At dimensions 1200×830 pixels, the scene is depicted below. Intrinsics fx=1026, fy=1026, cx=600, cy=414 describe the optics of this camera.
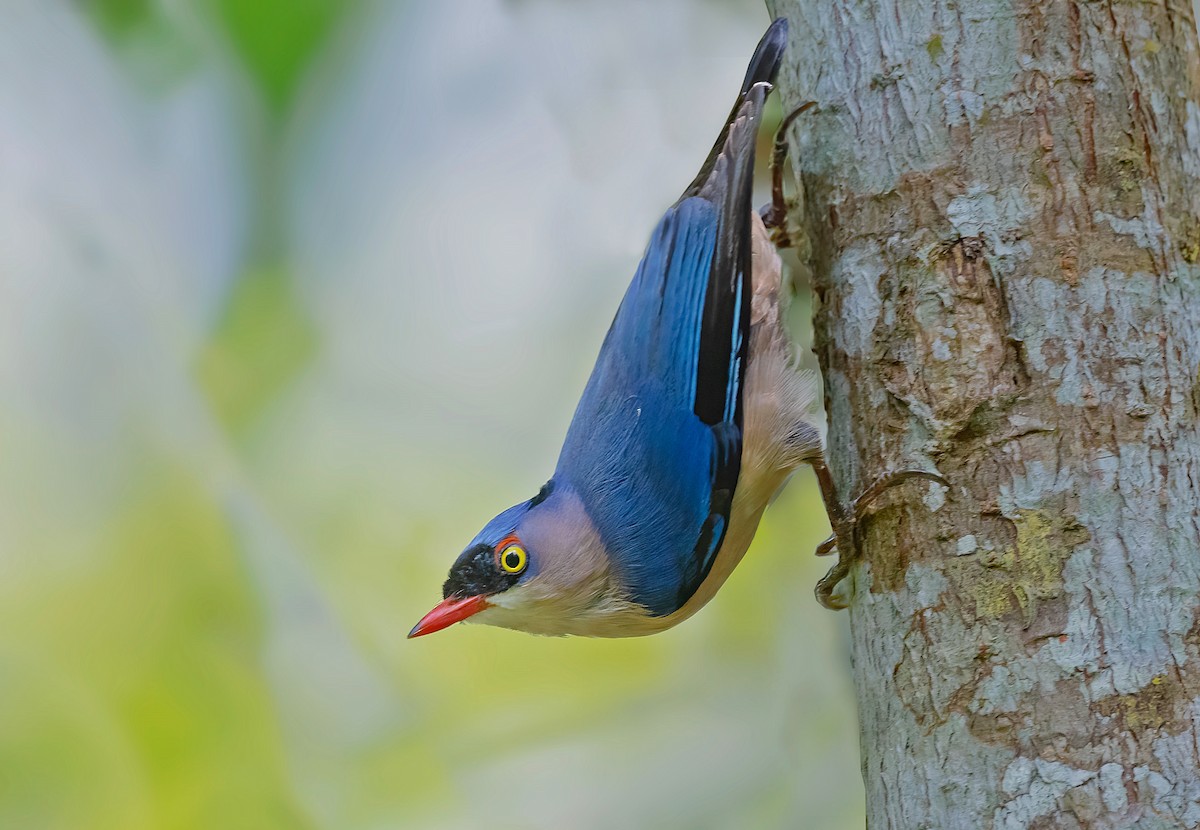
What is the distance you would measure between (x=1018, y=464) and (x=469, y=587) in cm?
125

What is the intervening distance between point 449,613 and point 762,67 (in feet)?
4.65

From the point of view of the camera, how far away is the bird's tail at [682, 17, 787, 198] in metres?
2.21

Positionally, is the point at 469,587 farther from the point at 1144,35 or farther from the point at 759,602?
the point at 1144,35

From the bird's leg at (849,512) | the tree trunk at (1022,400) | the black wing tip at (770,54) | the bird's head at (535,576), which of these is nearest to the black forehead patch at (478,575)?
the bird's head at (535,576)

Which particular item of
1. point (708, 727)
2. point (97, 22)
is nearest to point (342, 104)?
point (97, 22)

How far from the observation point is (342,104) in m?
3.41

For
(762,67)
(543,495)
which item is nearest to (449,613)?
(543,495)

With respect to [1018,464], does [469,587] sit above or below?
above

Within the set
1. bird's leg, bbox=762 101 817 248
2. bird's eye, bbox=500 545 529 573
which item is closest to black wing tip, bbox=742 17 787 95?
bird's leg, bbox=762 101 817 248

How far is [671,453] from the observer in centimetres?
240

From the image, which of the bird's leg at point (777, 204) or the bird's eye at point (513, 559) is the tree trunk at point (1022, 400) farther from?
the bird's eye at point (513, 559)

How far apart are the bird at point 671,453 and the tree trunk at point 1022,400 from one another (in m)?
0.46

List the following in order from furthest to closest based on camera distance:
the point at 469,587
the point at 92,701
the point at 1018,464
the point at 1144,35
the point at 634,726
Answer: the point at 634,726
the point at 92,701
the point at 469,587
the point at 1144,35
the point at 1018,464

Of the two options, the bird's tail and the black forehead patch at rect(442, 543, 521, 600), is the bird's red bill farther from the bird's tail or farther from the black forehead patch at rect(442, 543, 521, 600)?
the bird's tail
